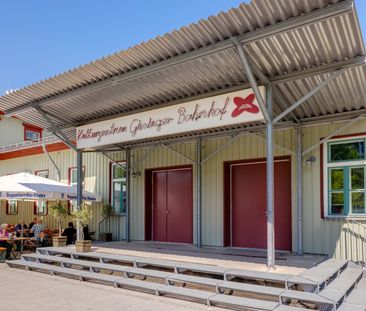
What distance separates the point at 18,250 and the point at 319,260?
8.67 metres

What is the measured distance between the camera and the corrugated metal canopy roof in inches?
211

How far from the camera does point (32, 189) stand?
1036 cm

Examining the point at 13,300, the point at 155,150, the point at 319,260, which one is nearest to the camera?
the point at 13,300

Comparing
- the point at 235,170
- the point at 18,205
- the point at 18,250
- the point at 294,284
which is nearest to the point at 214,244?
the point at 235,170

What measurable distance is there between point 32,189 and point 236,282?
20.7ft

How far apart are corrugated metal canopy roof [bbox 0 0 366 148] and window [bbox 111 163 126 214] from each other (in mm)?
3251

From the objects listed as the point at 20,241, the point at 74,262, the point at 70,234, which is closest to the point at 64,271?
the point at 74,262

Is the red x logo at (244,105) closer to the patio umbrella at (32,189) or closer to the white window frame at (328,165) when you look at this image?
the white window frame at (328,165)

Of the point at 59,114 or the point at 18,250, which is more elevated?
the point at 59,114

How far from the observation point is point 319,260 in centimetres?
759

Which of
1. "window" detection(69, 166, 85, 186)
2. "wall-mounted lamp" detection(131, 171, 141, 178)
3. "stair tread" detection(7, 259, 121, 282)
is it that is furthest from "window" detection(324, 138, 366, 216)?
"window" detection(69, 166, 85, 186)

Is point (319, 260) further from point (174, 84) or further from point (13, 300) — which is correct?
point (13, 300)

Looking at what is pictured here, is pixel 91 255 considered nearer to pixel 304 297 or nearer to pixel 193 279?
pixel 193 279

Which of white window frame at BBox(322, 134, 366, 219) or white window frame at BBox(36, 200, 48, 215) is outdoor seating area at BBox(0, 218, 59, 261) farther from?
white window frame at BBox(322, 134, 366, 219)
